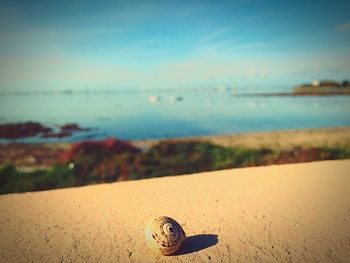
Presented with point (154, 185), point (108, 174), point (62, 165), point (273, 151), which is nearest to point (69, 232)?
point (154, 185)

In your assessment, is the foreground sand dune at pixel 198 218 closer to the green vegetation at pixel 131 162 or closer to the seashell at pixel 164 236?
the seashell at pixel 164 236

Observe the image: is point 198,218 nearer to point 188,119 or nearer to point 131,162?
point 131,162

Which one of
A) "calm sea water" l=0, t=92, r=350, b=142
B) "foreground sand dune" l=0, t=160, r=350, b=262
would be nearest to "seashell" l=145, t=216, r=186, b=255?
"foreground sand dune" l=0, t=160, r=350, b=262

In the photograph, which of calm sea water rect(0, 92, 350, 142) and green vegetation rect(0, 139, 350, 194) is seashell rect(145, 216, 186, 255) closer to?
green vegetation rect(0, 139, 350, 194)

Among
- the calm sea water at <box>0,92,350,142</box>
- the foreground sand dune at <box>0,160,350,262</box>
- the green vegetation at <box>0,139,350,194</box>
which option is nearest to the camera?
Answer: the foreground sand dune at <box>0,160,350,262</box>

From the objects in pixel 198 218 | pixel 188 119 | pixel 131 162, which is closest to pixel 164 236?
pixel 198 218

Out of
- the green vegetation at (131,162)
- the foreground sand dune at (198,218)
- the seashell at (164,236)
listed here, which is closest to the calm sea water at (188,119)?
the green vegetation at (131,162)

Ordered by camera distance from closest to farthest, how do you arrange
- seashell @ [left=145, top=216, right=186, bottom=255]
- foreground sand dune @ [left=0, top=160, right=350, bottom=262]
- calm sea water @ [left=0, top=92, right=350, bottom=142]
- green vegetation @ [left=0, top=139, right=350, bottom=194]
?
seashell @ [left=145, top=216, right=186, bottom=255] → foreground sand dune @ [left=0, top=160, right=350, bottom=262] → green vegetation @ [left=0, top=139, right=350, bottom=194] → calm sea water @ [left=0, top=92, right=350, bottom=142]
